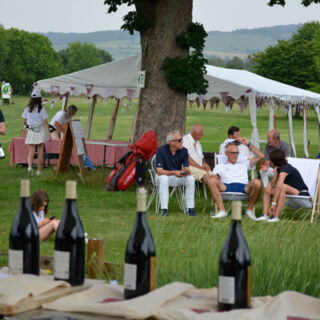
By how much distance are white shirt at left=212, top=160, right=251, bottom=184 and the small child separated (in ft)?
12.2

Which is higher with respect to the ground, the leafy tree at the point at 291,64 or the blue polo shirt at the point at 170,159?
the leafy tree at the point at 291,64

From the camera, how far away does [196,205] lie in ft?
41.6

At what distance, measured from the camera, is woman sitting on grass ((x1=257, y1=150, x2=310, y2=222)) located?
1053cm

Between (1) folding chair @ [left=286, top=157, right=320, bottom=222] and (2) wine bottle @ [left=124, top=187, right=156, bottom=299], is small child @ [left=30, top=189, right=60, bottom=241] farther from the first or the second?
(2) wine bottle @ [left=124, top=187, right=156, bottom=299]

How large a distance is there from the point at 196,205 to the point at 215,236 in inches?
300

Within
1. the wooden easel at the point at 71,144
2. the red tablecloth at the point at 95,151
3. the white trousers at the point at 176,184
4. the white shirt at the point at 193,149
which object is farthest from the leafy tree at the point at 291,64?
the white trousers at the point at 176,184

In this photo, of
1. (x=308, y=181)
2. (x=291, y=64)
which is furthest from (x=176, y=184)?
(x=291, y=64)

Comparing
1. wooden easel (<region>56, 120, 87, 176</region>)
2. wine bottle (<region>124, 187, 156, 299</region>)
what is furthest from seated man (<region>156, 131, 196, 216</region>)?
wine bottle (<region>124, 187, 156, 299</region>)

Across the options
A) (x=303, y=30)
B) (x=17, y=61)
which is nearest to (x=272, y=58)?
(x=303, y=30)

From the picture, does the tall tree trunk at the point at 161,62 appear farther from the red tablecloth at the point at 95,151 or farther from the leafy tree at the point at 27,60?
the leafy tree at the point at 27,60

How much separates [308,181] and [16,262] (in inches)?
345

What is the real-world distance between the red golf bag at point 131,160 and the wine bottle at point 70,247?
10.3 metres

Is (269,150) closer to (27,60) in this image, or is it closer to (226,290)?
(226,290)

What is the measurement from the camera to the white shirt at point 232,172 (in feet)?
36.6
